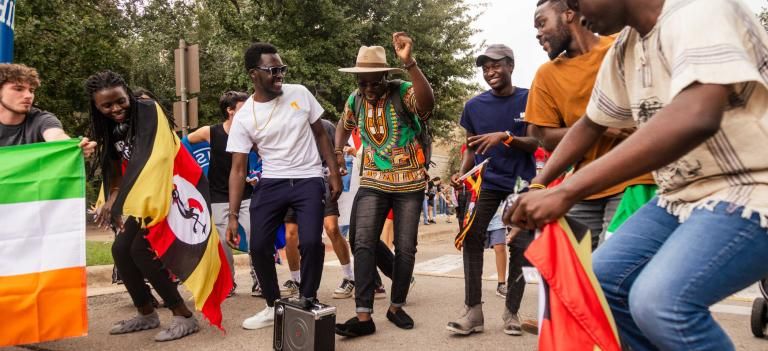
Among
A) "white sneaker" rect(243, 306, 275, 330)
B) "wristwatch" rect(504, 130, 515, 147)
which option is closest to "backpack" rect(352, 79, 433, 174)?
"wristwatch" rect(504, 130, 515, 147)

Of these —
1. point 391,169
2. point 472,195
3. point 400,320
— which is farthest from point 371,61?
point 400,320

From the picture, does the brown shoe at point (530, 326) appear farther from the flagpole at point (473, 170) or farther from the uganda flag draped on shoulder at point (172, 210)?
the uganda flag draped on shoulder at point (172, 210)

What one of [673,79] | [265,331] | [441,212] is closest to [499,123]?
[265,331]

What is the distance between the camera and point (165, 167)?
416 cm

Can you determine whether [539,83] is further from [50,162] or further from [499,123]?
[50,162]

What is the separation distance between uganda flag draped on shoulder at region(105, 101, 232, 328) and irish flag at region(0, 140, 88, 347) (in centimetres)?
35

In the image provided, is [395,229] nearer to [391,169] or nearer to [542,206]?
[391,169]

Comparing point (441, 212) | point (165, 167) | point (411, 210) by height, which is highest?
point (165, 167)

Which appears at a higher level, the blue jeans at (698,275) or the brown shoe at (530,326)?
the blue jeans at (698,275)

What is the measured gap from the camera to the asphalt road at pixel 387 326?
→ 397 cm

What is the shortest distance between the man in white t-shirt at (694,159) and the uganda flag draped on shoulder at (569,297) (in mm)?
96

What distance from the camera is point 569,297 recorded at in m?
1.83

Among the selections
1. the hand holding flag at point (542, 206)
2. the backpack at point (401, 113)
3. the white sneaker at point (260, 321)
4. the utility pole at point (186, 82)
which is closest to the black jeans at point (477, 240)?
the backpack at point (401, 113)

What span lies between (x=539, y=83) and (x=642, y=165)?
6.11 feet
